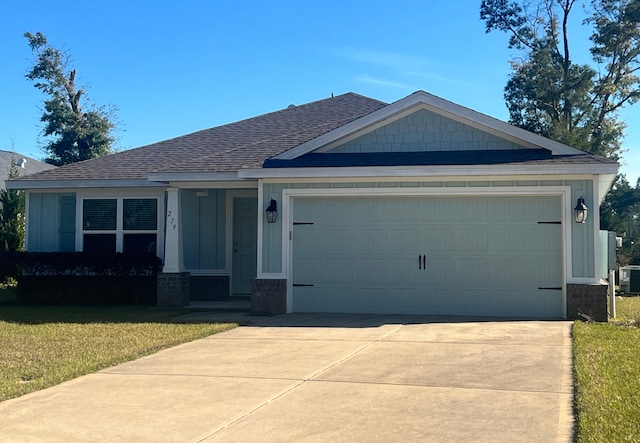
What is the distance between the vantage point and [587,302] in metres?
11.6

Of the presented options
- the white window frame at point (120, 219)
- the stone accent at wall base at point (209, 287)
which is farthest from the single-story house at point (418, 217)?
the white window frame at point (120, 219)

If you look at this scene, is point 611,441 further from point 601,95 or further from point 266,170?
point 601,95

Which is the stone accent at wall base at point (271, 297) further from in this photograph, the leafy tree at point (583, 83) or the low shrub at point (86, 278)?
the leafy tree at point (583, 83)

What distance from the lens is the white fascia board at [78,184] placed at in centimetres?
1552

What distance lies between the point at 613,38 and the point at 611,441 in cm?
3141

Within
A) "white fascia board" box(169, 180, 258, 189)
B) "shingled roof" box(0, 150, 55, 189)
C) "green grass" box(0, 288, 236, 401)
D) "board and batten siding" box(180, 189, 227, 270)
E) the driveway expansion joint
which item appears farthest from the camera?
"shingled roof" box(0, 150, 55, 189)

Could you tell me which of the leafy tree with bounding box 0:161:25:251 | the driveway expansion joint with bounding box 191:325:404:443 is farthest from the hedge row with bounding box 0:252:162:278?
the driveway expansion joint with bounding box 191:325:404:443

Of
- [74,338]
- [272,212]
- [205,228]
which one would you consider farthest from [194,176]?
[74,338]

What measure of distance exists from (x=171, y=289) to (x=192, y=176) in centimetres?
246

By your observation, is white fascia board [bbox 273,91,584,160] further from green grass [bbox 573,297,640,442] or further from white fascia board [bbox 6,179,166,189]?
white fascia board [bbox 6,179,166,189]

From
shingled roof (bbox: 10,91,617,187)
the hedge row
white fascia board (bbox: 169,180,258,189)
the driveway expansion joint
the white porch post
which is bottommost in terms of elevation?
the driveway expansion joint

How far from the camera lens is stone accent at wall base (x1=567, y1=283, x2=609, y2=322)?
11.5 metres

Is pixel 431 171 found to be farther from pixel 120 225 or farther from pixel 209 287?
pixel 120 225

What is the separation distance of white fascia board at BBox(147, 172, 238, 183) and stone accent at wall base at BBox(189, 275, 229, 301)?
2.98 meters
